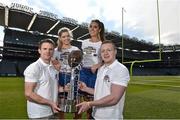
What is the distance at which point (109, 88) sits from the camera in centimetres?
291

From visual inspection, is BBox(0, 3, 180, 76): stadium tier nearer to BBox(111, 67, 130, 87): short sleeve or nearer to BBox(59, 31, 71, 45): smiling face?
BBox(59, 31, 71, 45): smiling face

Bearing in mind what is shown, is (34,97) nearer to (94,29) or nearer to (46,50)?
(46,50)

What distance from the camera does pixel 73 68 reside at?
122 inches

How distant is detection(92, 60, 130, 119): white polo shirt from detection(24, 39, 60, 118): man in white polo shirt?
16.7 inches

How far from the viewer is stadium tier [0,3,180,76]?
50.8m

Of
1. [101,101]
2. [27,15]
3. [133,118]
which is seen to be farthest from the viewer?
[27,15]

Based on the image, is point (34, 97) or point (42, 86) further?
point (42, 86)

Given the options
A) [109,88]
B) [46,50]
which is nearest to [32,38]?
[46,50]

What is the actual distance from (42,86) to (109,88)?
27.2 inches

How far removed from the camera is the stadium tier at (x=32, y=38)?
5077 cm

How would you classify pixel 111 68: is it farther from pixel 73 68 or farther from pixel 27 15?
pixel 27 15

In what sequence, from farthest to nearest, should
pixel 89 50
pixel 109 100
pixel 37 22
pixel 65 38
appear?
pixel 37 22 < pixel 89 50 < pixel 65 38 < pixel 109 100

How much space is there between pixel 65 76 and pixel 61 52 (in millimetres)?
744

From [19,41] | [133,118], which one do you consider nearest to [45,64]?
[133,118]
